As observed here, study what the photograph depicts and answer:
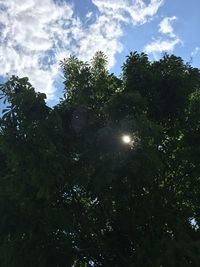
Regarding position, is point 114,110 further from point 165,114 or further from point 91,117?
point 165,114

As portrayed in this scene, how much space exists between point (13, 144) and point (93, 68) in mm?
5321

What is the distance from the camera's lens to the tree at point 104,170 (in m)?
12.0

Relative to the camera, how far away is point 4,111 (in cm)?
1234

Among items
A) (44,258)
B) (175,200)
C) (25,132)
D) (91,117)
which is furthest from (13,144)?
(175,200)

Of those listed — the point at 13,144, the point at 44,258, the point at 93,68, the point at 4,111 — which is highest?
the point at 93,68

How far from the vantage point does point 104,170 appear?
1192 cm

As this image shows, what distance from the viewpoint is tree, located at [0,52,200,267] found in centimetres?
1199

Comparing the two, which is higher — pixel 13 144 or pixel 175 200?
pixel 13 144

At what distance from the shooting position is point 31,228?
13203mm

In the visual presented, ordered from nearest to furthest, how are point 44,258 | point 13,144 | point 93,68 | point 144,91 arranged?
1. point 13,144
2. point 44,258
3. point 144,91
4. point 93,68

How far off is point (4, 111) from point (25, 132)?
88 cm

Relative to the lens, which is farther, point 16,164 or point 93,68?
point 93,68

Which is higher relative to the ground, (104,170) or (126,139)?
(126,139)

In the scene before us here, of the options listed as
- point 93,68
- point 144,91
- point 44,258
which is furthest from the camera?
point 93,68
